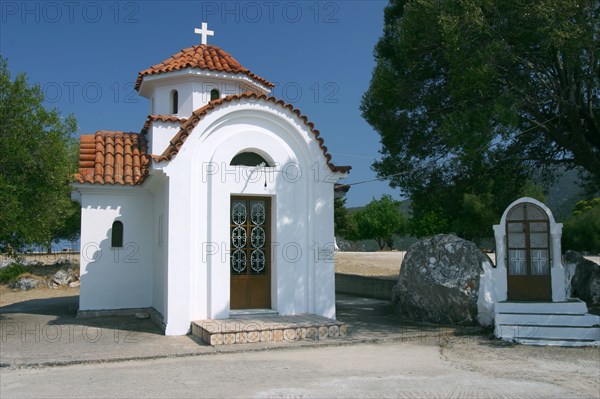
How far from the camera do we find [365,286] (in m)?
20.9

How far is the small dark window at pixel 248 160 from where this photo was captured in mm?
12727

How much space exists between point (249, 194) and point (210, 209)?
0.98 metres

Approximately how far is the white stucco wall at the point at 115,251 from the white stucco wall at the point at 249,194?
3121 millimetres

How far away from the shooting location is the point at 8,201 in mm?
11773

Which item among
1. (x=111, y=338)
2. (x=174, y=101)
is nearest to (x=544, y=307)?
(x=111, y=338)

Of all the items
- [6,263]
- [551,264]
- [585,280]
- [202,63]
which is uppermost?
[202,63]

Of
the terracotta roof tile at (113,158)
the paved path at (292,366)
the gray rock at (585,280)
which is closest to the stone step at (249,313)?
the paved path at (292,366)

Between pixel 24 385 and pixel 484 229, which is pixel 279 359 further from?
pixel 484 229

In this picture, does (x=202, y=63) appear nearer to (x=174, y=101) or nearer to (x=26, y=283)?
(x=174, y=101)

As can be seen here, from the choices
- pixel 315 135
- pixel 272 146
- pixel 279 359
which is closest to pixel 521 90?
pixel 315 135

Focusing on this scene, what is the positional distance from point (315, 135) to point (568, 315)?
6.84m

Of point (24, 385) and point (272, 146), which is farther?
point (272, 146)

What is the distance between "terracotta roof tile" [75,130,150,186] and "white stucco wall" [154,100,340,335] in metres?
2.17

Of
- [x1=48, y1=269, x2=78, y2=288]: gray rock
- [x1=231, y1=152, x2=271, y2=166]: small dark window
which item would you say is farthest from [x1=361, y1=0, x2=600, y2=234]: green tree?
[x1=48, y1=269, x2=78, y2=288]: gray rock
